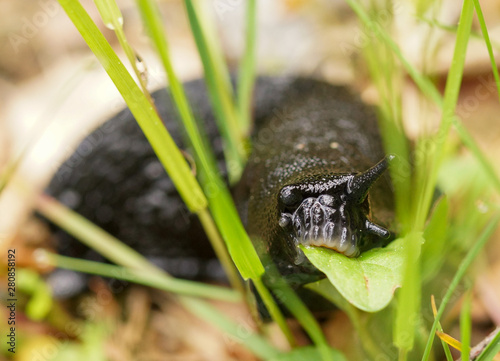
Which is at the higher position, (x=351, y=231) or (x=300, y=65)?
(x=351, y=231)

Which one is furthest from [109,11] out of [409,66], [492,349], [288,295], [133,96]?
[492,349]

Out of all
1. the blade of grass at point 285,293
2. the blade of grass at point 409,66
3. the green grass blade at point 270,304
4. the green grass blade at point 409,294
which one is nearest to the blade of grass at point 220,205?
the green grass blade at point 270,304

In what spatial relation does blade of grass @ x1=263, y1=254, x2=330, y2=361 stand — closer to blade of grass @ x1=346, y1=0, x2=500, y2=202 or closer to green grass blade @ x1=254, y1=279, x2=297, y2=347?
green grass blade @ x1=254, y1=279, x2=297, y2=347

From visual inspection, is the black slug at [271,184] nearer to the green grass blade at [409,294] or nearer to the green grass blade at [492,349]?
the green grass blade at [409,294]

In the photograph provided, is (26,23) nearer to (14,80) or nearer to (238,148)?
(14,80)

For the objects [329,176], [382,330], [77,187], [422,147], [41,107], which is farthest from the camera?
[41,107]

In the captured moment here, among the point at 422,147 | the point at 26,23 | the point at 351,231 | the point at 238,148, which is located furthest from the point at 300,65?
the point at 351,231

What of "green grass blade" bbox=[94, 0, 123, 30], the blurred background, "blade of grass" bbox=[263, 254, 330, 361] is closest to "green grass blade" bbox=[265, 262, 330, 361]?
"blade of grass" bbox=[263, 254, 330, 361]
